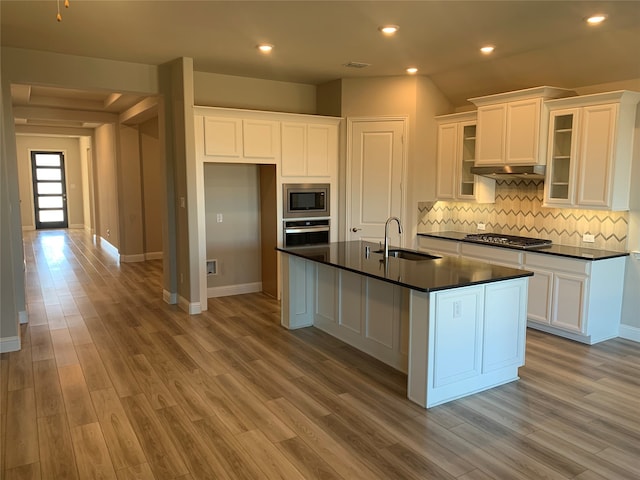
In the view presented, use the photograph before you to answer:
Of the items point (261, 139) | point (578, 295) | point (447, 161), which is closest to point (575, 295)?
point (578, 295)

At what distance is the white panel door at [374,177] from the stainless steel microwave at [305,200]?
334 millimetres

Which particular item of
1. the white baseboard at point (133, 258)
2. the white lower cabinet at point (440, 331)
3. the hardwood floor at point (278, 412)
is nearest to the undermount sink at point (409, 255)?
the white lower cabinet at point (440, 331)

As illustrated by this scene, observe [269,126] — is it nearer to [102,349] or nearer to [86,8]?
[86,8]

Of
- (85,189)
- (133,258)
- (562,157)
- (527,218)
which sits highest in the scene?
(562,157)

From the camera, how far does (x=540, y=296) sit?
193 inches

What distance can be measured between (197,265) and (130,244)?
4065mm

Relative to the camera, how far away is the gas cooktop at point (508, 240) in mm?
5141

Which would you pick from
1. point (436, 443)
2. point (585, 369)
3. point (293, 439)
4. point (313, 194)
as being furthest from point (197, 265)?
point (585, 369)

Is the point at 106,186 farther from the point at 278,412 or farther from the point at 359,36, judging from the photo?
the point at 278,412

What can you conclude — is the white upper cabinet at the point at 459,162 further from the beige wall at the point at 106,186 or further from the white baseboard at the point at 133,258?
the beige wall at the point at 106,186

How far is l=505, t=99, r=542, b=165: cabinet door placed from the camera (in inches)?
196

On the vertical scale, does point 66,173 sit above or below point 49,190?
above

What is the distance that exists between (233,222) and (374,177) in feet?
6.44

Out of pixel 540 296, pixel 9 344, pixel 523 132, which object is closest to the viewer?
pixel 9 344
